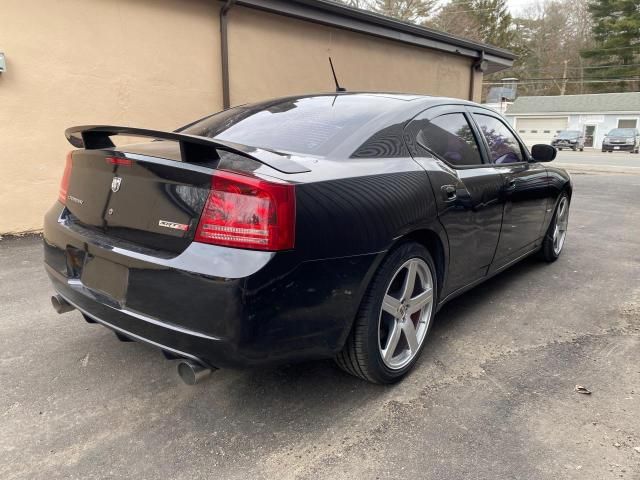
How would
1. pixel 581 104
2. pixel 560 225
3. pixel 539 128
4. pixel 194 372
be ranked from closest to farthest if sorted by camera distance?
pixel 194 372
pixel 560 225
pixel 581 104
pixel 539 128

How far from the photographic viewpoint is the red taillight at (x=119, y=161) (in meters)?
2.17

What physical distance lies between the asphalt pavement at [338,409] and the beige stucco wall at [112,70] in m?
2.88

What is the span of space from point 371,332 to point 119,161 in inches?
55.5

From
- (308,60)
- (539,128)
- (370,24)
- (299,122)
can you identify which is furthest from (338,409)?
(539,128)

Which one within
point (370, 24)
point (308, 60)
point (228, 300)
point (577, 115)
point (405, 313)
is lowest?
point (405, 313)

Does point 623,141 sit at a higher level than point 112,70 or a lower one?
lower

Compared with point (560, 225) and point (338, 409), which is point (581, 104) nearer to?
point (560, 225)

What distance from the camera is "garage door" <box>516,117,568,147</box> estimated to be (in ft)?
148

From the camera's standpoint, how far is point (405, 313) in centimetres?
262

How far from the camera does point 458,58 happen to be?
40.8 feet

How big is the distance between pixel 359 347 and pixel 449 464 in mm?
623

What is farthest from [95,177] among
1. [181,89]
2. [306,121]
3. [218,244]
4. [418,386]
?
[181,89]

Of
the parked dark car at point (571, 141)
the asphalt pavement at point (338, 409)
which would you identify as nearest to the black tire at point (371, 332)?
the asphalt pavement at point (338, 409)

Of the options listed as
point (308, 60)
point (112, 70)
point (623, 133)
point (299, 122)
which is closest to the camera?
point (299, 122)
